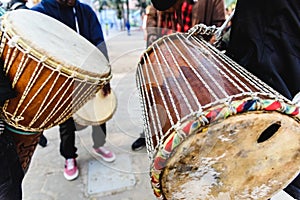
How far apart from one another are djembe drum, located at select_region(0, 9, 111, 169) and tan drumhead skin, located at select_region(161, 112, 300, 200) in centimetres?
56

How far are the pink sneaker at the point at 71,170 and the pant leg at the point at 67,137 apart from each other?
5cm

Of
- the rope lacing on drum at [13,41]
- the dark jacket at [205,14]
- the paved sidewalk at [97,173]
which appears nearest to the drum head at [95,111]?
the paved sidewalk at [97,173]

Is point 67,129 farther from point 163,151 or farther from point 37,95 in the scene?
point 163,151

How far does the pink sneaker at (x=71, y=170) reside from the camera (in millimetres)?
1991

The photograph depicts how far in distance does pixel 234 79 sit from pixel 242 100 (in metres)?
0.17

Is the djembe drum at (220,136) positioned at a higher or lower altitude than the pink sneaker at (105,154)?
higher

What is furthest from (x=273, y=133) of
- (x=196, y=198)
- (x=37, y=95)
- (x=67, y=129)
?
(x=67, y=129)

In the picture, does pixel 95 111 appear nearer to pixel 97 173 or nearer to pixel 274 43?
pixel 97 173

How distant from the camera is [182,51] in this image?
1142mm

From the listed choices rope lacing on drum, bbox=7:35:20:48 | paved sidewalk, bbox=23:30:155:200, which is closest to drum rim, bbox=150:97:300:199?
rope lacing on drum, bbox=7:35:20:48

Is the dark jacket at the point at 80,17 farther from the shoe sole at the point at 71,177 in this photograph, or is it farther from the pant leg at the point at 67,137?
the shoe sole at the point at 71,177

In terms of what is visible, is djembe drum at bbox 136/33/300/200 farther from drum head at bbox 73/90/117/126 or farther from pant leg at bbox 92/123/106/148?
pant leg at bbox 92/123/106/148

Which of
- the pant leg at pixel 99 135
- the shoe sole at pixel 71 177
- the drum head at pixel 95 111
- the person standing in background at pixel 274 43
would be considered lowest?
→ the shoe sole at pixel 71 177

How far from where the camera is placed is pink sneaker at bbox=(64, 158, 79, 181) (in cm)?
199
